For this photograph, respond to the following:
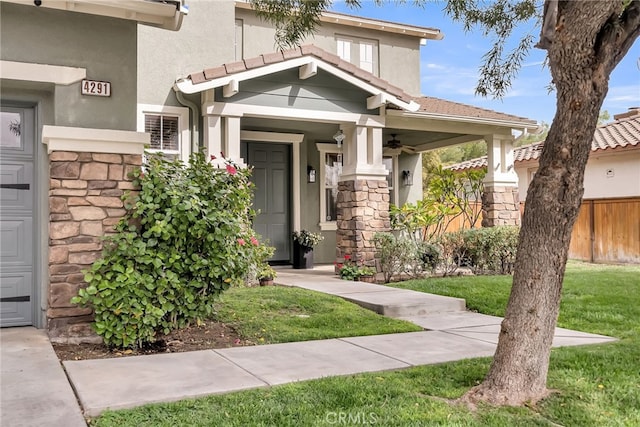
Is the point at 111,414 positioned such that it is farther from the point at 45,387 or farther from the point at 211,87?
the point at 211,87

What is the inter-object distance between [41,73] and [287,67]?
4.85m

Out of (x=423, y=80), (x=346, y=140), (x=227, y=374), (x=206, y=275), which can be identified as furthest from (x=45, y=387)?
(x=423, y=80)

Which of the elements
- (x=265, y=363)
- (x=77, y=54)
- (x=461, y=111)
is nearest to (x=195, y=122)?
(x=77, y=54)

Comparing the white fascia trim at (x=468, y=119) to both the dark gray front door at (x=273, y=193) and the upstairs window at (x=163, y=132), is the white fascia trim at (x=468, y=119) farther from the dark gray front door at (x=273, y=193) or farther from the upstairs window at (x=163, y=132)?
the upstairs window at (x=163, y=132)

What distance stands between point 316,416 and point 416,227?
772cm

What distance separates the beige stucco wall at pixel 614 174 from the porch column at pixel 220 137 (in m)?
9.58

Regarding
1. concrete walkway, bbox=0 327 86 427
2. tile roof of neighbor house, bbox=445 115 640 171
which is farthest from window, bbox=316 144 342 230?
concrete walkway, bbox=0 327 86 427

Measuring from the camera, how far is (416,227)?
10.8m

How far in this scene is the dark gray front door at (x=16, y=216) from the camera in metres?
5.57

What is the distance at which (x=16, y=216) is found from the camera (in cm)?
562

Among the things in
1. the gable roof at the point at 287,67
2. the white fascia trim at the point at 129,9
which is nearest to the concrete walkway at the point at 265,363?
the white fascia trim at the point at 129,9

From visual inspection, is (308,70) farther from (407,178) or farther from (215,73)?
(407,178)

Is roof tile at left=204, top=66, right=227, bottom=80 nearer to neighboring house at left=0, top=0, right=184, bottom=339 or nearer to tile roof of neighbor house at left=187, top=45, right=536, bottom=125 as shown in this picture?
tile roof of neighbor house at left=187, top=45, right=536, bottom=125

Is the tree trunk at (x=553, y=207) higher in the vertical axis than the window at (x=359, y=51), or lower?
lower
